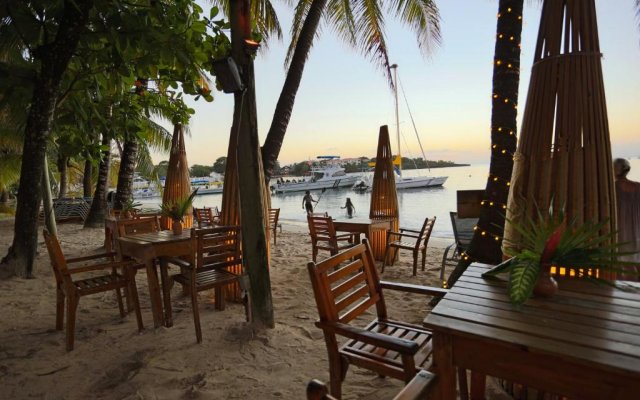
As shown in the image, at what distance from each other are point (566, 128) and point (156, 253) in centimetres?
311

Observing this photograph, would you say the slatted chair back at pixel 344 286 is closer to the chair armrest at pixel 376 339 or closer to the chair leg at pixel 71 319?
the chair armrest at pixel 376 339

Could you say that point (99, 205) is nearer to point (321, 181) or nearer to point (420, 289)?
point (420, 289)

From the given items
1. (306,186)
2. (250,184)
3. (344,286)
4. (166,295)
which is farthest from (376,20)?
(306,186)

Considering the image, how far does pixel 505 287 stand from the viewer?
1503 mm

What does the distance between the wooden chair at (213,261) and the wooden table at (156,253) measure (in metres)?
0.08

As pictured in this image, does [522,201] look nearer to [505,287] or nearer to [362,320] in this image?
[505,287]

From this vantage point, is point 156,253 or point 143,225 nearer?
point 156,253

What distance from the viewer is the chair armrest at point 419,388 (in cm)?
79

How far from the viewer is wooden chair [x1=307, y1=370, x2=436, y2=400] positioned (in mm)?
660

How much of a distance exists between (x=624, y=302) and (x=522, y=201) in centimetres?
78

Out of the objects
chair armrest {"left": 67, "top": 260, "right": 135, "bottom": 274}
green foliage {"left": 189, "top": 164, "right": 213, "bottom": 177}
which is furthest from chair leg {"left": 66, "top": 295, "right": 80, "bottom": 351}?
green foliage {"left": 189, "top": 164, "right": 213, "bottom": 177}

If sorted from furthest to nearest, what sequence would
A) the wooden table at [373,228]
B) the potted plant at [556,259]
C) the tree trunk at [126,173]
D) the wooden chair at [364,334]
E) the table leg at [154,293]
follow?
the tree trunk at [126,173] → the wooden table at [373,228] → the table leg at [154,293] → the wooden chair at [364,334] → the potted plant at [556,259]

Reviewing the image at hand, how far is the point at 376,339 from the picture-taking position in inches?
55.7

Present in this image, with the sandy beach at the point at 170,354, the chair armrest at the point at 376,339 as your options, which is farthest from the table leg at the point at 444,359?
the sandy beach at the point at 170,354
